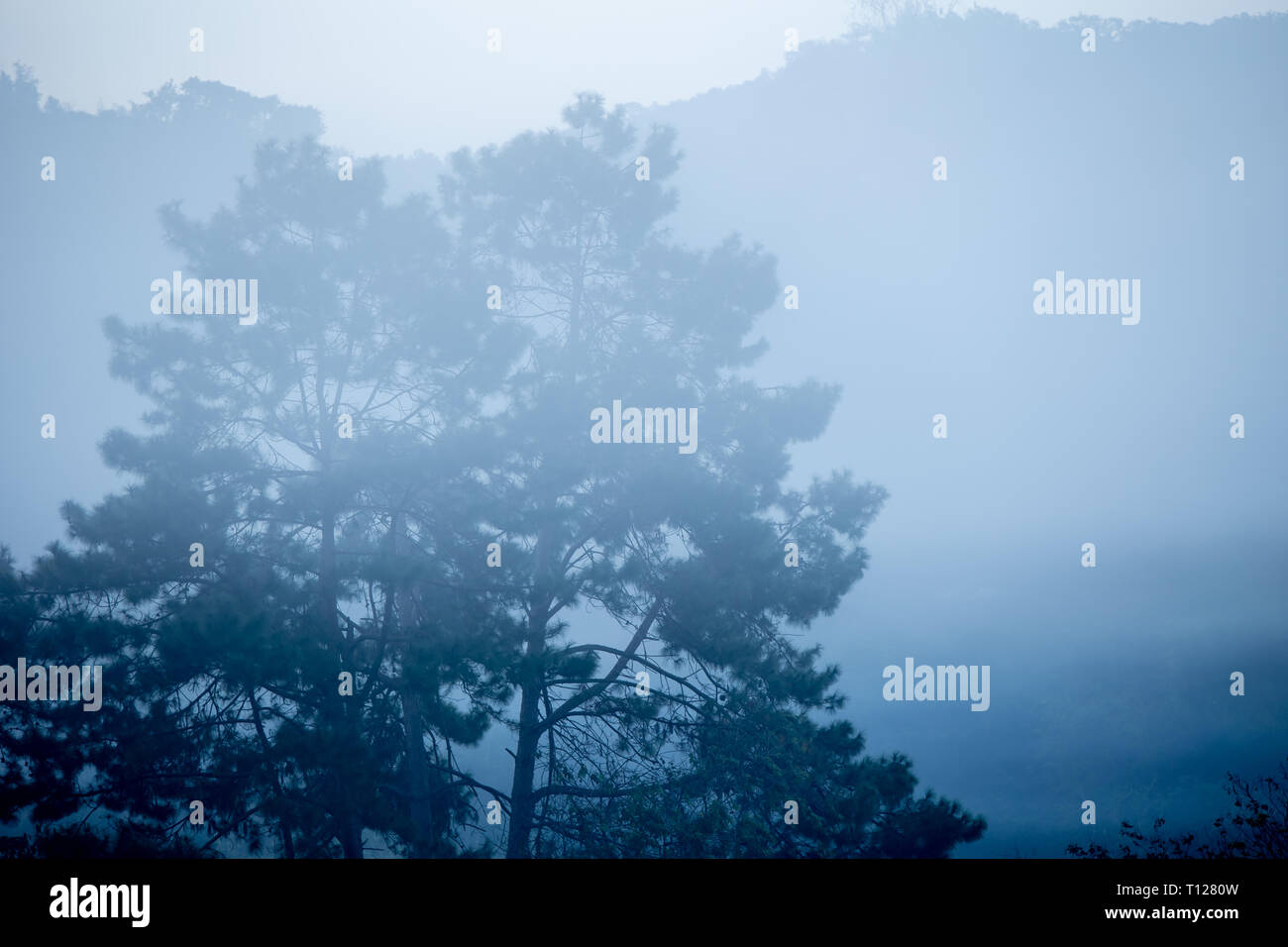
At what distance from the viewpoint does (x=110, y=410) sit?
18.5 metres

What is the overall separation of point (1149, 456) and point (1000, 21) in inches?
984

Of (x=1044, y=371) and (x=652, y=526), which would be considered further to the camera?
(x=1044, y=371)

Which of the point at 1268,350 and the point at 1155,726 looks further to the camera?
the point at 1268,350

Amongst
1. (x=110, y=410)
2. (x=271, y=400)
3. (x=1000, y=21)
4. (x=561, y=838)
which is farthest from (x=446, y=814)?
(x=1000, y=21)

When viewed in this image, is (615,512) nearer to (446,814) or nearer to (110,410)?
(446,814)

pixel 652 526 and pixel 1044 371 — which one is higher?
pixel 1044 371

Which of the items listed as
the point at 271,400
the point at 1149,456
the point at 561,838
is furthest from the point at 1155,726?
the point at 271,400

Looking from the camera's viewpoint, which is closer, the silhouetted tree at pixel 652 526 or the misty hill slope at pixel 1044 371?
the silhouetted tree at pixel 652 526

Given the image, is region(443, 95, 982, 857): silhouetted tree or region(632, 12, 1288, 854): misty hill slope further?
region(632, 12, 1288, 854): misty hill slope

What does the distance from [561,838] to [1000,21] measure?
45.6 metres

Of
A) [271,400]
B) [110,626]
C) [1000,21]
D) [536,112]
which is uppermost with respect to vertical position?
[1000,21]

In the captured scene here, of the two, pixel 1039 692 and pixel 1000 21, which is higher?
pixel 1000 21

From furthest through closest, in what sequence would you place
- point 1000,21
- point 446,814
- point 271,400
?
point 1000,21
point 446,814
point 271,400
